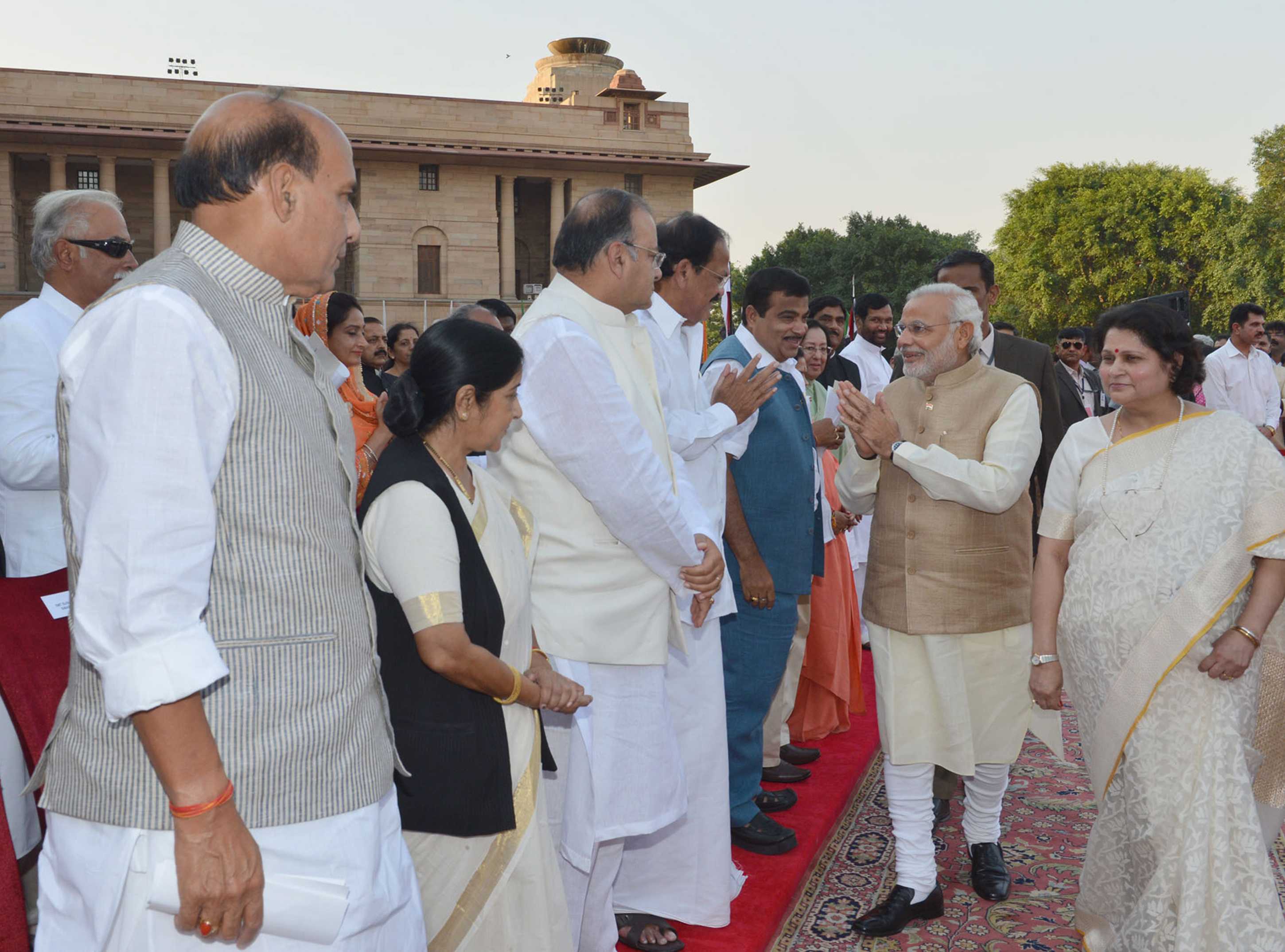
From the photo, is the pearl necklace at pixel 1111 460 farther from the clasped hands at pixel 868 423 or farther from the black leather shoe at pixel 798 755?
the black leather shoe at pixel 798 755

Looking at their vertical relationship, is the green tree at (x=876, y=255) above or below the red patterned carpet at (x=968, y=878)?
above

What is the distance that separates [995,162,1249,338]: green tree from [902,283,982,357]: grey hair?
38710 millimetres

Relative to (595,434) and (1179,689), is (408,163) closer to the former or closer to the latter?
(595,434)

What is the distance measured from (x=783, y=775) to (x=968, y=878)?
1.02 metres

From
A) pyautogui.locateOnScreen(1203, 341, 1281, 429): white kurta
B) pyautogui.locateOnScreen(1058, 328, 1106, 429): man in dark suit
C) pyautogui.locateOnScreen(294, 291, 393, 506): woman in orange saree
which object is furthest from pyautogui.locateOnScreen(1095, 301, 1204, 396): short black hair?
pyautogui.locateOnScreen(1203, 341, 1281, 429): white kurta

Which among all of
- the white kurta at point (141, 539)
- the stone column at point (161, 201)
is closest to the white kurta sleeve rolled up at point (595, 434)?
the white kurta at point (141, 539)

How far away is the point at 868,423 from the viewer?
3.74m

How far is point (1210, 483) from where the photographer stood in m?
3.13

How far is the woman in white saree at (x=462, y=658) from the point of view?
2.21 metres

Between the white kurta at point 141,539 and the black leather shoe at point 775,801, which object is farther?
the black leather shoe at point 775,801

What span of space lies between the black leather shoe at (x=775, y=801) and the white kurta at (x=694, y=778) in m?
0.88

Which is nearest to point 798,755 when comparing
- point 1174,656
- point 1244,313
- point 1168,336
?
point 1174,656

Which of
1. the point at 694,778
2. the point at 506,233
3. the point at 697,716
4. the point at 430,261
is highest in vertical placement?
the point at 506,233

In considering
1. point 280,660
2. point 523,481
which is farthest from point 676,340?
point 280,660
